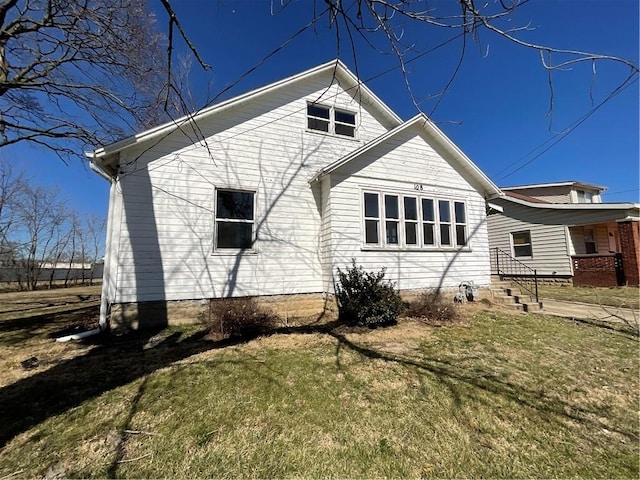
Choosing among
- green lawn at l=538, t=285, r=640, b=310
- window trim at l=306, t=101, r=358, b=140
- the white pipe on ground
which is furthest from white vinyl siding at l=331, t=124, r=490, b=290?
the white pipe on ground

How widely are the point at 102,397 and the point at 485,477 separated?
4441 mm

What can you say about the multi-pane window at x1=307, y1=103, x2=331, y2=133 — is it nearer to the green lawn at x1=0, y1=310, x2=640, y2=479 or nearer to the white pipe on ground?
the green lawn at x1=0, y1=310, x2=640, y2=479

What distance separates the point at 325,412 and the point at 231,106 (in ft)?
27.7

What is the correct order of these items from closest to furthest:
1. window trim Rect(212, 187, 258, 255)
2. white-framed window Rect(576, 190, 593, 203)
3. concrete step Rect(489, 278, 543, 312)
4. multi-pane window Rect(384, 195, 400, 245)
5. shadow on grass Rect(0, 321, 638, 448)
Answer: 1. shadow on grass Rect(0, 321, 638, 448)
2. window trim Rect(212, 187, 258, 255)
3. multi-pane window Rect(384, 195, 400, 245)
4. concrete step Rect(489, 278, 543, 312)
5. white-framed window Rect(576, 190, 593, 203)

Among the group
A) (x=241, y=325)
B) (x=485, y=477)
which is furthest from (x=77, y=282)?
(x=485, y=477)

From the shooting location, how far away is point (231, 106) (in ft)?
29.2

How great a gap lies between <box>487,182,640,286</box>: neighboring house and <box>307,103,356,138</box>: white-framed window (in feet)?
23.4

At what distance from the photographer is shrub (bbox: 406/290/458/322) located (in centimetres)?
808

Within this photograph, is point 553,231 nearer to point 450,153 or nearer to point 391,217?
point 450,153

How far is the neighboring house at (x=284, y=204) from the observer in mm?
7773

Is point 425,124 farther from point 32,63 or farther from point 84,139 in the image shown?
point 32,63

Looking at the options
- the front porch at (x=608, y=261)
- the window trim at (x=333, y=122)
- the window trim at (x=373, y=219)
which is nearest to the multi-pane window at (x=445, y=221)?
the window trim at (x=373, y=219)

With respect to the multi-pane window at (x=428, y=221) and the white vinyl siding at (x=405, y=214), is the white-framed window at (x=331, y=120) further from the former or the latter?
the multi-pane window at (x=428, y=221)

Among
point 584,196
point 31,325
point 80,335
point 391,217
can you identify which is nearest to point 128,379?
point 80,335
